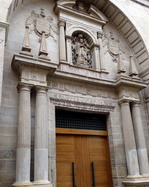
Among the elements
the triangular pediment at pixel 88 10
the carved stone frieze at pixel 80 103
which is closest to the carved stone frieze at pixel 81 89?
the carved stone frieze at pixel 80 103

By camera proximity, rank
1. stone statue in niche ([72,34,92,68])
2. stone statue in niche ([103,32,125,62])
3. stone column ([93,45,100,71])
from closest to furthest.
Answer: stone statue in niche ([72,34,92,68])
stone column ([93,45,100,71])
stone statue in niche ([103,32,125,62])

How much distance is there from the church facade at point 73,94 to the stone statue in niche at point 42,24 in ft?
0.13

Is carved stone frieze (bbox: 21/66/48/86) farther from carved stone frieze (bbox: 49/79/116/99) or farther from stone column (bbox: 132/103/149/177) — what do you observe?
stone column (bbox: 132/103/149/177)

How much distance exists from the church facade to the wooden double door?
0.11 ft

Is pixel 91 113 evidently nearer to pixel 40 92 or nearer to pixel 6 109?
pixel 40 92

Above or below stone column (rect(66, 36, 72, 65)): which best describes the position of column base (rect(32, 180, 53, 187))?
below

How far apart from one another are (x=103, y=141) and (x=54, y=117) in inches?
91.4

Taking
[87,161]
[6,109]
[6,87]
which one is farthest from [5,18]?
[87,161]

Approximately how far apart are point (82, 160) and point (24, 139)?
8.14 feet

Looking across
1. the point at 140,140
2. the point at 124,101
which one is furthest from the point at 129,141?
the point at 124,101

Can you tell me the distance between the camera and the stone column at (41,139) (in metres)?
6.22

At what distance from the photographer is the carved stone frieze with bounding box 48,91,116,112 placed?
7664mm

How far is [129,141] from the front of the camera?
8.09 m

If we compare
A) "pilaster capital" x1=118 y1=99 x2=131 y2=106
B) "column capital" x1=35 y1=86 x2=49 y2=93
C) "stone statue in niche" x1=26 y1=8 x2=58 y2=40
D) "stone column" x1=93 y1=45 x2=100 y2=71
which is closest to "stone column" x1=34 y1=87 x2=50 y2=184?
"column capital" x1=35 y1=86 x2=49 y2=93
